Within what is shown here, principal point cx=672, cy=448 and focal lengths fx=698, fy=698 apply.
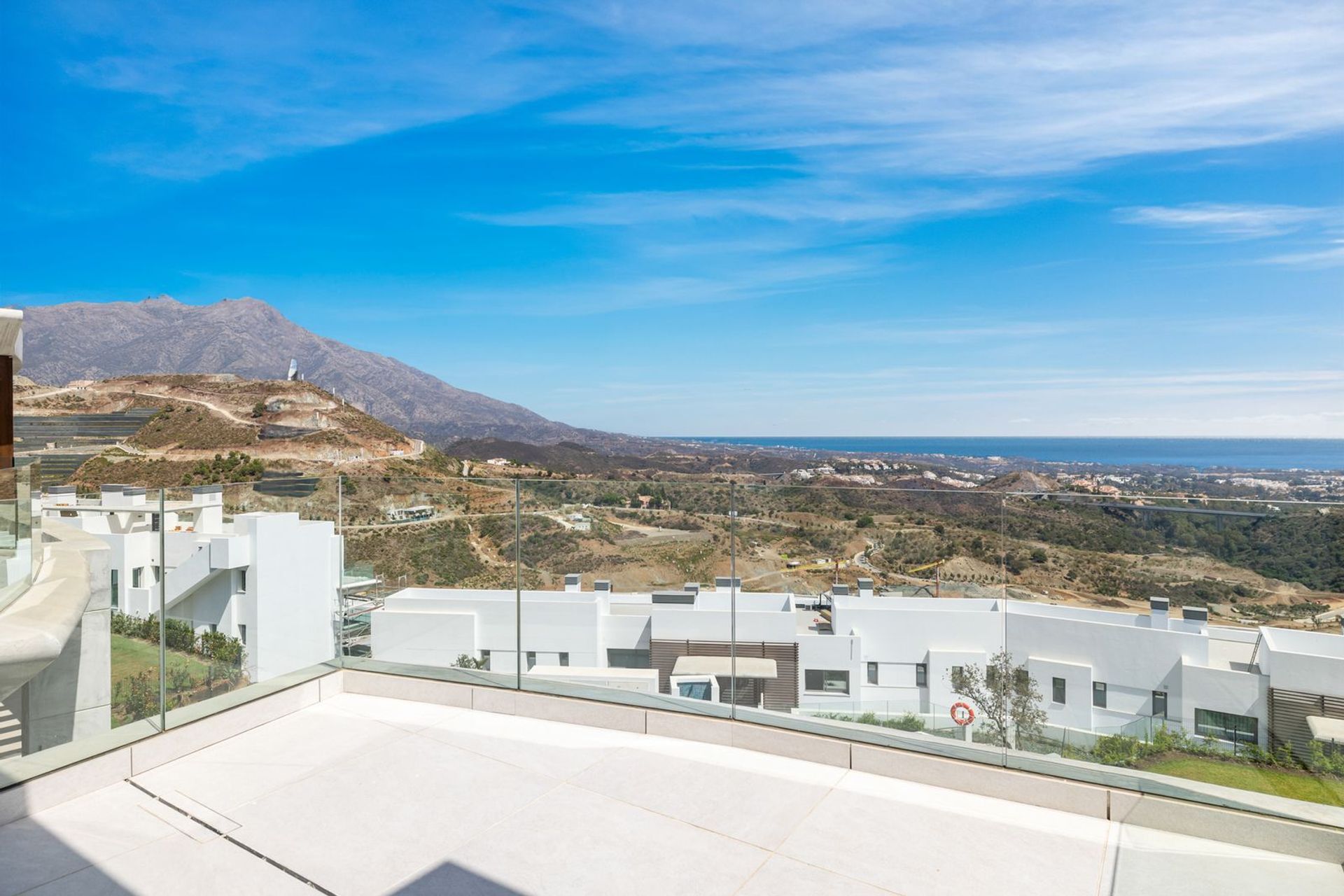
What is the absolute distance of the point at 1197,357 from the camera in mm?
62469

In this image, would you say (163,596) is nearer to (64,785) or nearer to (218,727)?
(218,727)

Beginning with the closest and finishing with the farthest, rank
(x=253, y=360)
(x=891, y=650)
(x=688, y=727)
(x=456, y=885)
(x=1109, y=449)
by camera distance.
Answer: (x=456, y=885) → (x=891, y=650) → (x=688, y=727) → (x=253, y=360) → (x=1109, y=449)

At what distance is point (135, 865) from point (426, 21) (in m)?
16.1

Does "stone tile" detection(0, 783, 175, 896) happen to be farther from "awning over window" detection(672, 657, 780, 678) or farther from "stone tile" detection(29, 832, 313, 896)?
"awning over window" detection(672, 657, 780, 678)

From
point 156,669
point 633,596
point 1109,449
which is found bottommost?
point 156,669

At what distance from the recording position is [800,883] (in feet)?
7.68

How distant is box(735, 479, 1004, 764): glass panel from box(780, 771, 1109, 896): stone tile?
28cm

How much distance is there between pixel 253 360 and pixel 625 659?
13187 cm

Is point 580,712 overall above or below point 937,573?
below

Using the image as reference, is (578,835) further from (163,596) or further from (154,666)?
(163,596)

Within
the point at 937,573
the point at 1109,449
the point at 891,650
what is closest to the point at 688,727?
the point at 891,650

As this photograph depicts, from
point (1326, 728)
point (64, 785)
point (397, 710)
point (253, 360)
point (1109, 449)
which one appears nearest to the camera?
point (1326, 728)

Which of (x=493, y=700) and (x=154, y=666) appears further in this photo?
(x=493, y=700)

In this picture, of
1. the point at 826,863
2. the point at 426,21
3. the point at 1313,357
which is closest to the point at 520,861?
the point at 826,863
